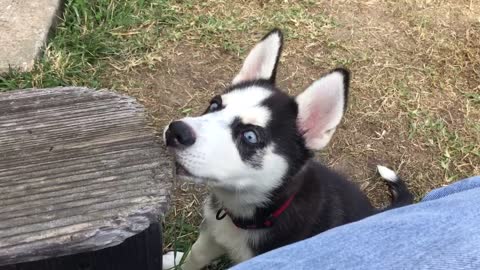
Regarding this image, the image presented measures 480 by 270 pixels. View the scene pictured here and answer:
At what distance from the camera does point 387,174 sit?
322 cm

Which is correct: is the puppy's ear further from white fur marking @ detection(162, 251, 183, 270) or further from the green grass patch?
the green grass patch

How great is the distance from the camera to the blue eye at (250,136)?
2172mm

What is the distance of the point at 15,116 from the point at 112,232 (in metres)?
0.54

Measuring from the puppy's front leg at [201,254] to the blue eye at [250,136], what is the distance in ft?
2.04

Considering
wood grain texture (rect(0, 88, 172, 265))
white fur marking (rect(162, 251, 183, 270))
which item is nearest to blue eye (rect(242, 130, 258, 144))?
wood grain texture (rect(0, 88, 172, 265))

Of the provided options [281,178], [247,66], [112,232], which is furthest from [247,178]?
[112,232]

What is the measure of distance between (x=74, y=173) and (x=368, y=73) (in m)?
2.78

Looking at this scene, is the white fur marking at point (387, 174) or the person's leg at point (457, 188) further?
the white fur marking at point (387, 174)

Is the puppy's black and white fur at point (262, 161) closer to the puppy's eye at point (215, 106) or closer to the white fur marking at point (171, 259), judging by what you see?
the puppy's eye at point (215, 106)

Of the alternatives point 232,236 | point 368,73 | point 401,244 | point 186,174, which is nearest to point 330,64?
point 368,73

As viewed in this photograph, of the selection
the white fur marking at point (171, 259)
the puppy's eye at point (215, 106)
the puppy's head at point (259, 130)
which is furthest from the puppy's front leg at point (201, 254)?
the puppy's eye at point (215, 106)

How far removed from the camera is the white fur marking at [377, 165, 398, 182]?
318 centimetres

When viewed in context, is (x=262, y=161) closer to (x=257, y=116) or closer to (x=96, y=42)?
(x=257, y=116)

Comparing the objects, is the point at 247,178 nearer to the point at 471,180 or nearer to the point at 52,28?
the point at 471,180
